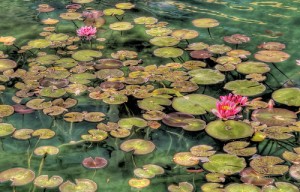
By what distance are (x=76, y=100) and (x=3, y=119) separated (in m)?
0.33

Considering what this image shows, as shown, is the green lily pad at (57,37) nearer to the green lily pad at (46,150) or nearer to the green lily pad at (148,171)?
the green lily pad at (46,150)

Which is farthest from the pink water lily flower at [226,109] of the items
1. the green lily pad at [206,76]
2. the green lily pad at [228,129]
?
the green lily pad at [206,76]

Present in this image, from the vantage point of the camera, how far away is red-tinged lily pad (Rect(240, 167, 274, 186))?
6.84 feet

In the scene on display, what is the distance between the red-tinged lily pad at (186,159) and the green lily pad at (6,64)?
1.15 meters

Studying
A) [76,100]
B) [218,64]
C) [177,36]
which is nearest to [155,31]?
[177,36]

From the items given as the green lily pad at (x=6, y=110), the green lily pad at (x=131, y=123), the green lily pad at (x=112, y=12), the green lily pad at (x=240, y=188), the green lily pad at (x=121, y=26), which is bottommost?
the green lily pad at (x=6, y=110)

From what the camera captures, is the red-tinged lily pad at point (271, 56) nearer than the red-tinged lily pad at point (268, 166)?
No

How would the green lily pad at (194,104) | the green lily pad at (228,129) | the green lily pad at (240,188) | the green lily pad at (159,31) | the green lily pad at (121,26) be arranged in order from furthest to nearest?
the green lily pad at (121,26), the green lily pad at (159,31), the green lily pad at (194,104), the green lily pad at (228,129), the green lily pad at (240,188)

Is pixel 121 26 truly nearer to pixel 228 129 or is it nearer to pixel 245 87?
pixel 245 87

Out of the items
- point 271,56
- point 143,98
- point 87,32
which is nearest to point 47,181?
point 143,98

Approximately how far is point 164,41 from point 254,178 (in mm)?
1373

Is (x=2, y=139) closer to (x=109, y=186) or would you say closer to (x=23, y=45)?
(x=109, y=186)

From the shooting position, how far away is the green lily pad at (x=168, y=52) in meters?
3.14

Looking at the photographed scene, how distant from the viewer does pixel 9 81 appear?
2.89 meters
